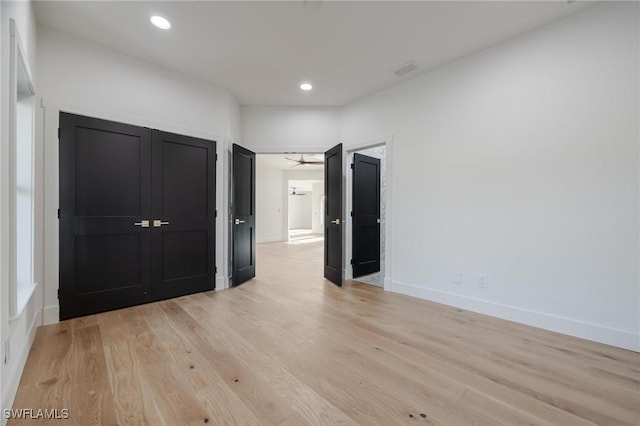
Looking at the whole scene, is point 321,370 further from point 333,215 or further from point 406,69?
point 406,69

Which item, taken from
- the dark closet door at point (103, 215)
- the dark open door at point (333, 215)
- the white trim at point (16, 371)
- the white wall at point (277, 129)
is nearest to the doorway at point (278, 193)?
the white wall at point (277, 129)

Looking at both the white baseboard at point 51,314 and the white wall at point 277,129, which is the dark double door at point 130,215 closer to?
the white baseboard at point 51,314

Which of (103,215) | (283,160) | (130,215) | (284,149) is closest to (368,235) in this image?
(284,149)

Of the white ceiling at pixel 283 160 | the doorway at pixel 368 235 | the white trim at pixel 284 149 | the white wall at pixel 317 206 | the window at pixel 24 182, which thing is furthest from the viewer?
the white wall at pixel 317 206

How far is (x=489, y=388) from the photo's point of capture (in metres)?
1.77

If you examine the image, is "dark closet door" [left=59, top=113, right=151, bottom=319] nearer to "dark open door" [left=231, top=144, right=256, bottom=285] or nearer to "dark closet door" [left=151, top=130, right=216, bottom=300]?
"dark closet door" [left=151, top=130, right=216, bottom=300]

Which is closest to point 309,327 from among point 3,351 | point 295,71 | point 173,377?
point 173,377

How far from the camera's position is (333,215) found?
464 cm

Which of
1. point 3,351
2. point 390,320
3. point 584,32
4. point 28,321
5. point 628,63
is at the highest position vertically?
point 584,32

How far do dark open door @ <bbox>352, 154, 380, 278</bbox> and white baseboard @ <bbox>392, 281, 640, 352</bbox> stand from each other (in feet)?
4.22

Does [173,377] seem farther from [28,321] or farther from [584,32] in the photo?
[584,32]

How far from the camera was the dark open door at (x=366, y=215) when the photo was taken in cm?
479

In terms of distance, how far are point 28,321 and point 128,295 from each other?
962mm

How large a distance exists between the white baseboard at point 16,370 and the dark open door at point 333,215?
3.34 m
